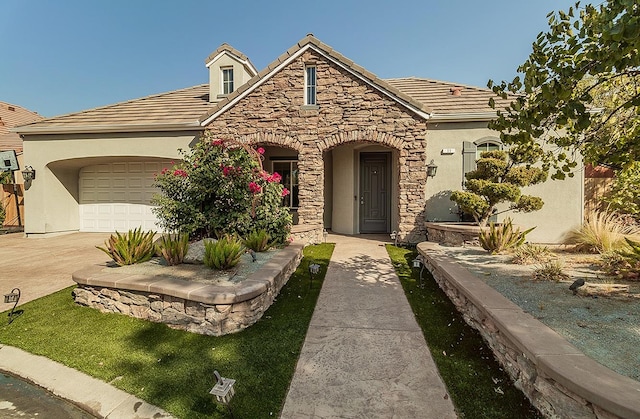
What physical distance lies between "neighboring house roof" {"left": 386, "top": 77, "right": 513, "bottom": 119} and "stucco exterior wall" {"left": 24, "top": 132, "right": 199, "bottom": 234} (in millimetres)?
7954

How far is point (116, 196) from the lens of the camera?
38.4 feet

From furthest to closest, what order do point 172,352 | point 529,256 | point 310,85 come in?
point 310,85 < point 529,256 < point 172,352

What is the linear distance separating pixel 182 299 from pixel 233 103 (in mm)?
7453

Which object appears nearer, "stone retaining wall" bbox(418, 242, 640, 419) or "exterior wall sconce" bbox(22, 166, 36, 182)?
"stone retaining wall" bbox(418, 242, 640, 419)

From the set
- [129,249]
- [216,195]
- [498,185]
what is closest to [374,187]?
[498,185]

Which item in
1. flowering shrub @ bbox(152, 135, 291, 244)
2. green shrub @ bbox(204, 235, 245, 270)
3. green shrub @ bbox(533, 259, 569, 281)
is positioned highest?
flowering shrub @ bbox(152, 135, 291, 244)

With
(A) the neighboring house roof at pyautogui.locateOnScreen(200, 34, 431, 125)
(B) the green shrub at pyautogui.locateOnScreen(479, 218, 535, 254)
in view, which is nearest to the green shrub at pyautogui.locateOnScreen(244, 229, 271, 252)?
(B) the green shrub at pyautogui.locateOnScreen(479, 218, 535, 254)

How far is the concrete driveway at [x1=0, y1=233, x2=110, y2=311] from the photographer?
5391 mm

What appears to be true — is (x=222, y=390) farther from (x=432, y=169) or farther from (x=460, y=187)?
(x=460, y=187)

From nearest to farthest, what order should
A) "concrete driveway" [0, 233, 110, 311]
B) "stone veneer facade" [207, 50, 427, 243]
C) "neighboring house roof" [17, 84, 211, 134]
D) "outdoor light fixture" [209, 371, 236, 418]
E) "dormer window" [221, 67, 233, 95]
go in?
"outdoor light fixture" [209, 371, 236, 418] → "concrete driveway" [0, 233, 110, 311] → "stone veneer facade" [207, 50, 427, 243] → "neighboring house roof" [17, 84, 211, 134] → "dormer window" [221, 67, 233, 95]

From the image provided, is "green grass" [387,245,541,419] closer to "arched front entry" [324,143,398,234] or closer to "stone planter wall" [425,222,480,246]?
"stone planter wall" [425,222,480,246]

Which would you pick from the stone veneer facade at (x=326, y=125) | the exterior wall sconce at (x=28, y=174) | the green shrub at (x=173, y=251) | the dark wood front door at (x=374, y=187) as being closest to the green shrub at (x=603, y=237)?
the stone veneer facade at (x=326, y=125)

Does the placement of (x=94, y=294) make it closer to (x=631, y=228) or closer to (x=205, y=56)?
(x=205, y=56)

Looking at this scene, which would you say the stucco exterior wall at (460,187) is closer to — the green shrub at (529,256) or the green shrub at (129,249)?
the green shrub at (529,256)
